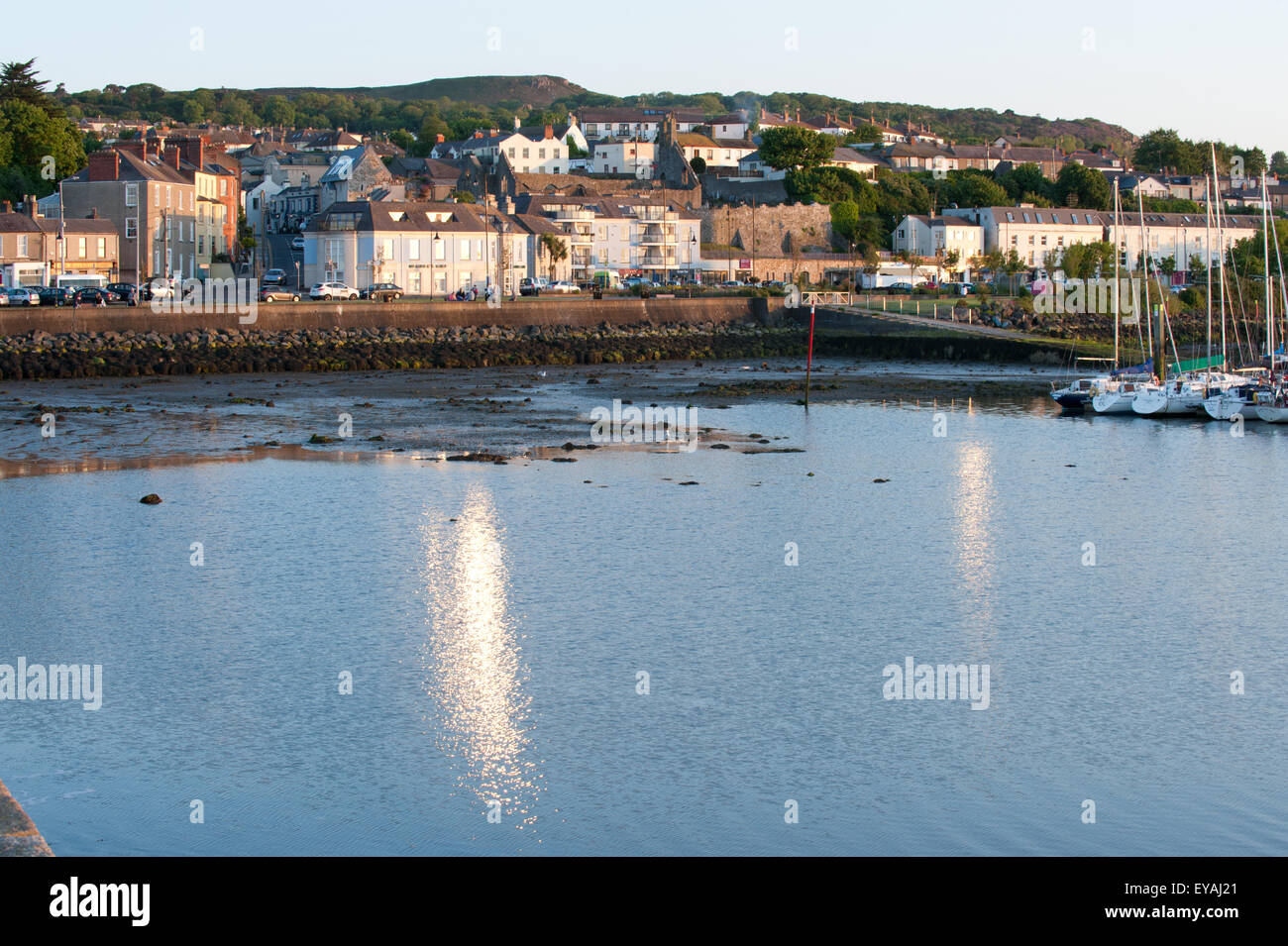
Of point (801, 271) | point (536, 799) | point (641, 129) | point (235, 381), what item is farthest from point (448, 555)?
point (641, 129)

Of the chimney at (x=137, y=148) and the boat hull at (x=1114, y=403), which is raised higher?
the chimney at (x=137, y=148)

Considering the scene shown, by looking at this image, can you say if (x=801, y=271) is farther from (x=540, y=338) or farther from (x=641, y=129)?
(x=641, y=129)

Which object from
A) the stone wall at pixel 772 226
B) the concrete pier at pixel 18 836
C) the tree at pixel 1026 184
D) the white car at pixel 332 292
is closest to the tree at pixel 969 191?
the tree at pixel 1026 184

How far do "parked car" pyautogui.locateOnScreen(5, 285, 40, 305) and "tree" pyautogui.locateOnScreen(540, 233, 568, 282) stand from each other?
102 ft

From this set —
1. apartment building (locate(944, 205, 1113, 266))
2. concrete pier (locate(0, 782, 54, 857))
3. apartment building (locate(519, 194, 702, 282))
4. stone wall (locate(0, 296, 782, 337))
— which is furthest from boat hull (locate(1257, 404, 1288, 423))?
apartment building (locate(944, 205, 1113, 266))

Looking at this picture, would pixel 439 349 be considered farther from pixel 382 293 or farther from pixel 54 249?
pixel 54 249

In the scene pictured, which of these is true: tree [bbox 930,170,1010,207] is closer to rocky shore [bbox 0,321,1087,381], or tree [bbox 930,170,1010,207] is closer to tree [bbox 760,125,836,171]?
tree [bbox 760,125,836,171]

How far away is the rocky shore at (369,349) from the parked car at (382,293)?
167 inches

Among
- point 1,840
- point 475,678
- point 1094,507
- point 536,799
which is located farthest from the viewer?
point 1094,507

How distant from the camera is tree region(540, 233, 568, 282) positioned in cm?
7612

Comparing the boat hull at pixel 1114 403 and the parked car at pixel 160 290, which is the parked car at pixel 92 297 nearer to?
the parked car at pixel 160 290

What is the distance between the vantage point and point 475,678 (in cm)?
1366

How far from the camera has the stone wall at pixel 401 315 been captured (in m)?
47.0

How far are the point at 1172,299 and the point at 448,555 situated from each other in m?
63.0
